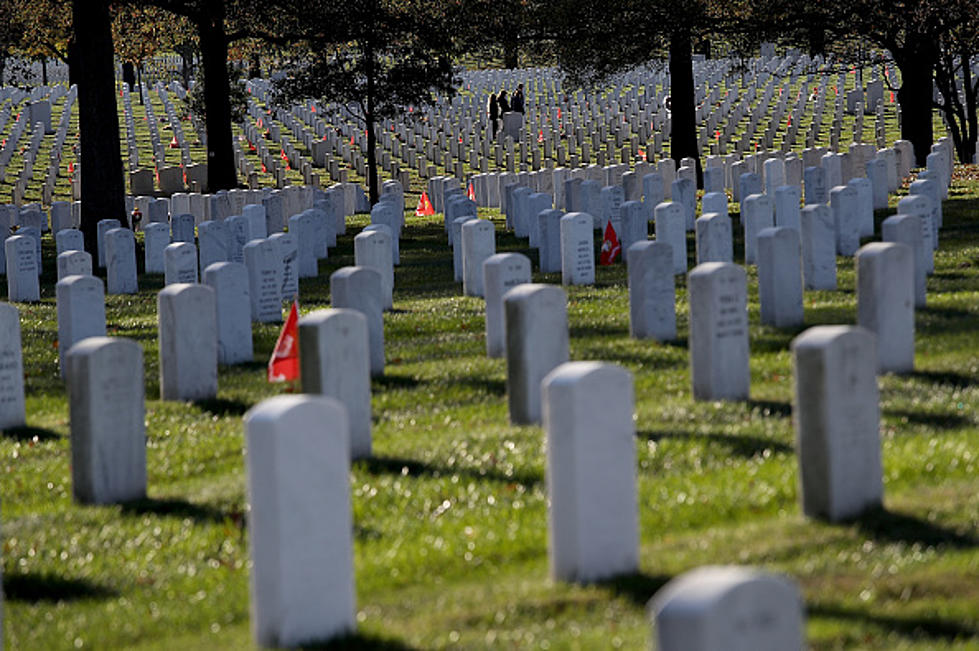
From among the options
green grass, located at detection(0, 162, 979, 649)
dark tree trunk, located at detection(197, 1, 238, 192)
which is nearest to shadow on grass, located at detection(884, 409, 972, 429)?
green grass, located at detection(0, 162, 979, 649)

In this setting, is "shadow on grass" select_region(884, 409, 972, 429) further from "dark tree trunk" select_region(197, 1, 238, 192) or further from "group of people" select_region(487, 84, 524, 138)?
"group of people" select_region(487, 84, 524, 138)

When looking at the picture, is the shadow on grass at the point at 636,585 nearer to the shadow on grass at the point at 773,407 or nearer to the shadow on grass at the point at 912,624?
the shadow on grass at the point at 912,624

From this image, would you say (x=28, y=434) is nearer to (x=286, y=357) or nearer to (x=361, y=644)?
(x=286, y=357)

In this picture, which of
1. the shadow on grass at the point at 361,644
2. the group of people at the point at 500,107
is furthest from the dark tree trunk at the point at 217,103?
the shadow on grass at the point at 361,644

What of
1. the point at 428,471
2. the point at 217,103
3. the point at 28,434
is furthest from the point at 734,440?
the point at 217,103

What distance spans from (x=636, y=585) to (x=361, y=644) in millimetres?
1138

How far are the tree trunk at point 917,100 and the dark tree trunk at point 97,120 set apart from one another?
13.6 meters

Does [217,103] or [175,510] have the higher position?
[217,103]

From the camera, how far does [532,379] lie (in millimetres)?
9539

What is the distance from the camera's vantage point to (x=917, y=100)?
29.2m

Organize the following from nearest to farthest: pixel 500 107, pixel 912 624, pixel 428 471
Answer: pixel 912 624 < pixel 428 471 < pixel 500 107

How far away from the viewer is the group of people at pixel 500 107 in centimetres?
4522

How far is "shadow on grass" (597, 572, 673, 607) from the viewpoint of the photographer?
6168mm

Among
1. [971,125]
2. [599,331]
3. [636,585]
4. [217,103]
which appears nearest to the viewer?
[636,585]
